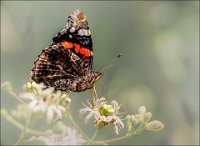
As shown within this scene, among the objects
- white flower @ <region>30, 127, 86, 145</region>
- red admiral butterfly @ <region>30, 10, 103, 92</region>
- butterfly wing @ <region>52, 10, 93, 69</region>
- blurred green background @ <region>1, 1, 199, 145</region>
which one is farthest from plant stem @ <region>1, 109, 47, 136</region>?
blurred green background @ <region>1, 1, 199, 145</region>

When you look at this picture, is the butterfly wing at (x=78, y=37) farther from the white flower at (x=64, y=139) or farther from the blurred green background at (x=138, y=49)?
the blurred green background at (x=138, y=49)

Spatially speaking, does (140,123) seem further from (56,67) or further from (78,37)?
(78,37)

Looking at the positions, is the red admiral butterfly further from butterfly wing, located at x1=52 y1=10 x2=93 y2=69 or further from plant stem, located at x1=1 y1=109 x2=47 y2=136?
plant stem, located at x1=1 y1=109 x2=47 y2=136

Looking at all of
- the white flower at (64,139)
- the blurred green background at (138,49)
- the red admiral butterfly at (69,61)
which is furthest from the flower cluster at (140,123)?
the blurred green background at (138,49)

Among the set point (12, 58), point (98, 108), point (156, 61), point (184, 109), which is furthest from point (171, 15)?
point (98, 108)

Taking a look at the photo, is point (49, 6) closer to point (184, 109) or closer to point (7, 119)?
point (184, 109)

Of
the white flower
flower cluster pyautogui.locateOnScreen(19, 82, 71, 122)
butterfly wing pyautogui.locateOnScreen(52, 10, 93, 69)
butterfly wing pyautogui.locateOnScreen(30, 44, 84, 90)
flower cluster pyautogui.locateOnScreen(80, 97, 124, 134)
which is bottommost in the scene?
the white flower
